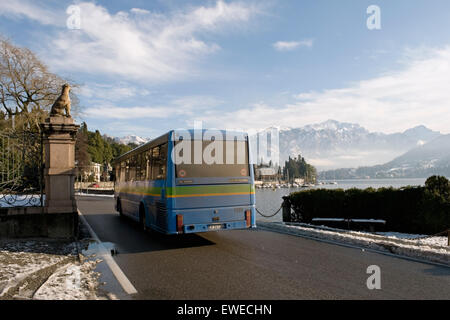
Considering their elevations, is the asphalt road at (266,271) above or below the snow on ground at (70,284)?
below

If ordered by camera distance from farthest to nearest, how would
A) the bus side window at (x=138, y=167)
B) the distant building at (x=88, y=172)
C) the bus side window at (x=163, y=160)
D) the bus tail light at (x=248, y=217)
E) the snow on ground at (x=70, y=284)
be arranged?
1. the distant building at (x=88, y=172)
2. the bus side window at (x=138, y=167)
3. the bus tail light at (x=248, y=217)
4. the bus side window at (x=163, y=160)
5. the snow on ground at (x=70, y=284)

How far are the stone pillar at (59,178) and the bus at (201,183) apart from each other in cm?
237

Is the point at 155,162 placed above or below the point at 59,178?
above

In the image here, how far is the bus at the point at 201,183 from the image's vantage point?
32.1 feet

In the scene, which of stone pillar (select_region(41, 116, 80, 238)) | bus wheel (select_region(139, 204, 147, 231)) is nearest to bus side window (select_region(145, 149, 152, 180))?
bus wheel (select_region(139, 204, 147, 231))

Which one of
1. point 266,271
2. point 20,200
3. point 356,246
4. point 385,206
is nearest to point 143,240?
point 20,200

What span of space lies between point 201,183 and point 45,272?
4.36 m

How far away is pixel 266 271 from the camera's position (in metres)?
7.00

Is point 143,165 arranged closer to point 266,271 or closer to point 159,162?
point 159,162

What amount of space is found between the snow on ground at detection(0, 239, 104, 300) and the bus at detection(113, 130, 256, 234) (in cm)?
249

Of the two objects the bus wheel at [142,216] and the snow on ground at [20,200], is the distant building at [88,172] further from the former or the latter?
the snow on ground at [20,200]

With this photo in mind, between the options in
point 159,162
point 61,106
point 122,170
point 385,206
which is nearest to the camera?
point 159,162

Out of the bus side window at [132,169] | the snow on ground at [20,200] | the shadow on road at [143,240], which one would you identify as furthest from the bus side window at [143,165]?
the snow on ground at [20,200]
